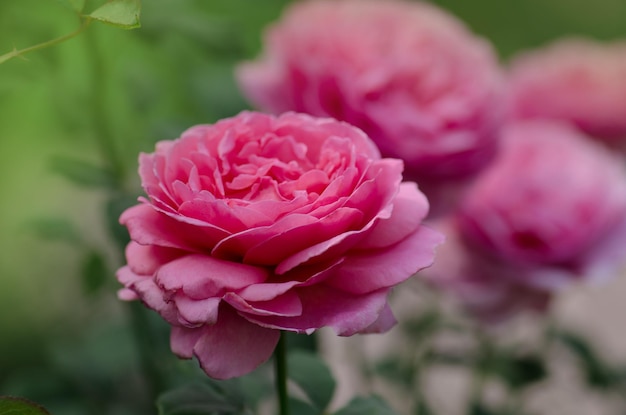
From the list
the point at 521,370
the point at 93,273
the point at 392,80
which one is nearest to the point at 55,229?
the point at 93,273

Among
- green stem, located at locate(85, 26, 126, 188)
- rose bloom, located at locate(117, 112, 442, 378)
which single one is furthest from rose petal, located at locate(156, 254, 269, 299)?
green stem, located at locate(85, 26, 126, 188)

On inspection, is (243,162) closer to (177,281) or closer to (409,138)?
(177,281)

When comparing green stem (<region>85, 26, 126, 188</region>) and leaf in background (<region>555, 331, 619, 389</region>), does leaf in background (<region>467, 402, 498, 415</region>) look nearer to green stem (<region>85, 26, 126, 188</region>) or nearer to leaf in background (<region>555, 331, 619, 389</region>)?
leaf in background (<region>555, 331, 619, 389</region>)

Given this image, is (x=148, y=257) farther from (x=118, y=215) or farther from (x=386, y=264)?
(x=118, y=215)

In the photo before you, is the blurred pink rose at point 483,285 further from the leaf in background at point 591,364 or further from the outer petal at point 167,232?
the outer petal at point 167,232

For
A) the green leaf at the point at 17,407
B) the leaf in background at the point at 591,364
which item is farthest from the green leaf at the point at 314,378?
the leaf in background at the point at 591,364
